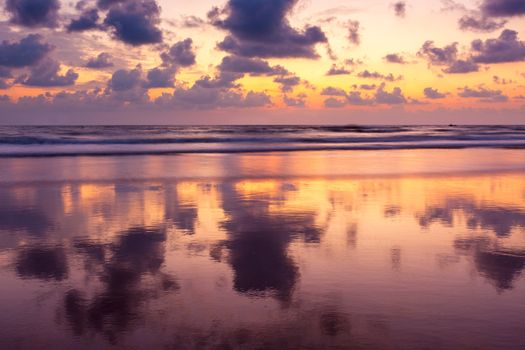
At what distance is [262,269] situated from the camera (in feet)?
21.2

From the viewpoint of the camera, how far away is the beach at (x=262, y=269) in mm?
4504

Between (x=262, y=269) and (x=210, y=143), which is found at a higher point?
(x=262, y=269)

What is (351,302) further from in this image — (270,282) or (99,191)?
(99,191)

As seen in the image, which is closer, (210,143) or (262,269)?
(262,269)

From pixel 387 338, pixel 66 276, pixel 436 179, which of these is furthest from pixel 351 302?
pixel 436 179

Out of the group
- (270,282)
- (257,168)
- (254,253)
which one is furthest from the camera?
(257,168)

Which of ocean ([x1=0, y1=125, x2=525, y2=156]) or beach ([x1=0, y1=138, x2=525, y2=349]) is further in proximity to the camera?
ocean ([x1=0, y1=125, x2=525, y2=156])

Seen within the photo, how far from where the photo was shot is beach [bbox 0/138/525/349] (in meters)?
4.50

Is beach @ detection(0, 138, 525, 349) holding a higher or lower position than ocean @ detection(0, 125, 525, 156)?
higher

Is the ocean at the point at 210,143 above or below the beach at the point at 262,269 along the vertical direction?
below

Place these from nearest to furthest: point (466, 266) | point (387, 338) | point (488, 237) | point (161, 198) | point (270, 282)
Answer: point (387, 338), point (270, 282), point (466, 266), point (488, 237), point (161, 198)

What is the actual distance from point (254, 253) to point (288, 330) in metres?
2.77

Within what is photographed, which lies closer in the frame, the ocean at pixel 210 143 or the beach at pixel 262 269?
the beach at pixel 262 269

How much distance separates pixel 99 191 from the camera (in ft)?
44.2
